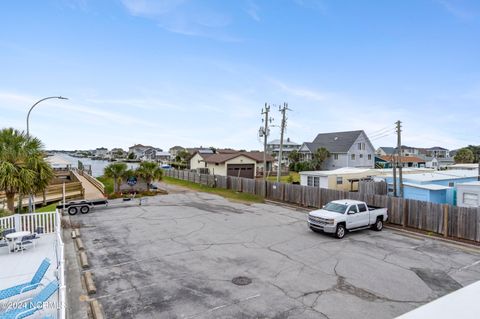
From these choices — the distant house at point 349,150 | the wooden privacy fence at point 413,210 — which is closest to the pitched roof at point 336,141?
the distant house at point 349,150

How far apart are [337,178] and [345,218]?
52.4 ft

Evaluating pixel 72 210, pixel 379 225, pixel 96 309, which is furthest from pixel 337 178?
pixel 96 309

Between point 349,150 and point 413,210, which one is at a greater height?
point 349,150

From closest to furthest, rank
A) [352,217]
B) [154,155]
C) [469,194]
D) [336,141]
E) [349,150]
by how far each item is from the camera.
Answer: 1. [352,217]
2. [469,194]
3. [349,150]
4. [336,141]
5. [154,155]

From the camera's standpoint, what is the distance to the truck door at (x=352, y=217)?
15.5m

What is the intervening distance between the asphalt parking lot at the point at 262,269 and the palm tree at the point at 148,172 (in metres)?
13.3

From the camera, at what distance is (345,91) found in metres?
30.3

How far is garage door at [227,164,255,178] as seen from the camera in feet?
143

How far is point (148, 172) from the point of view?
31422 mm

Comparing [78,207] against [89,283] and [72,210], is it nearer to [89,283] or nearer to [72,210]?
[72,210]

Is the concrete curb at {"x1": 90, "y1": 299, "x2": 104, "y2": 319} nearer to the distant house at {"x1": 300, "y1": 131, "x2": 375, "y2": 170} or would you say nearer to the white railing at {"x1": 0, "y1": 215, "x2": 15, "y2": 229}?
the white railing at {"x1": 0, "y1": 215, "x2": 15, "y2": 229}

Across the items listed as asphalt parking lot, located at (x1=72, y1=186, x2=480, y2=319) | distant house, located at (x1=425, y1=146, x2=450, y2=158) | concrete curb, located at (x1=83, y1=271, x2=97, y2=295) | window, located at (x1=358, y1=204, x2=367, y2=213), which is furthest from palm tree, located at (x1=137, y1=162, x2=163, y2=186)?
distant house, located at (x1=425, y1=146, x2=450, y2=158)

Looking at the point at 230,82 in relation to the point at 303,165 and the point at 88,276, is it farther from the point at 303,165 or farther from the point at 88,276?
the point at 303,165

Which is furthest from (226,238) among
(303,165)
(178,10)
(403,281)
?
(303,165)
